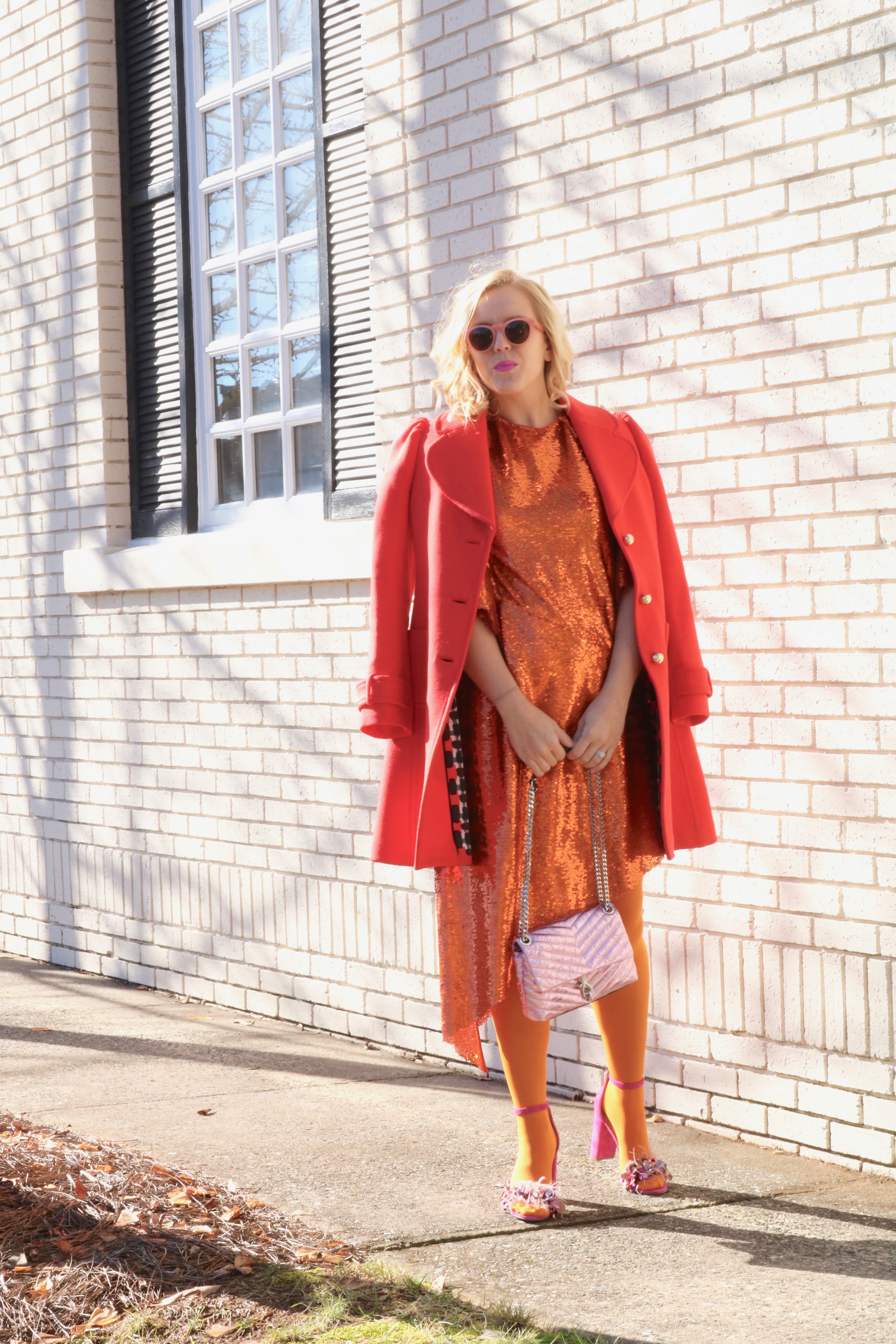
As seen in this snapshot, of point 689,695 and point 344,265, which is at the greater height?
point 344,265

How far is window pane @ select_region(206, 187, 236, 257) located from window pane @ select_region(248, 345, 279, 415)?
1.56 feet

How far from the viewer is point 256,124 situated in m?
6.41

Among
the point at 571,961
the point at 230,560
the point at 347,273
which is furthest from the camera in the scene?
the point at 230,560

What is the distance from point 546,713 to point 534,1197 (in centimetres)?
109

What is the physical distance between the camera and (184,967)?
662 centimetres

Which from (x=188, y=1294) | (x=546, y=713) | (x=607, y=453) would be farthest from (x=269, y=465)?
(x=188, y=1294)

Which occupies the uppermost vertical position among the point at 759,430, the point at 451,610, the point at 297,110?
the point at 297,110

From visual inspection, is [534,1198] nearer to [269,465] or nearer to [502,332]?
[502,332]

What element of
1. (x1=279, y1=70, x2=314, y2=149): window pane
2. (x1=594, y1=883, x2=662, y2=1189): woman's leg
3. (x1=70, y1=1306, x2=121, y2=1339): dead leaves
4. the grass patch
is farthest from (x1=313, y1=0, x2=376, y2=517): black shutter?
(x1=70, y1=1306, x2=121, y2=1339): dead leaves

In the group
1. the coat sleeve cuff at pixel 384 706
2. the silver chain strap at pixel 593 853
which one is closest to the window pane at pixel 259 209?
the coat sleeve cuff at pixel 384 706

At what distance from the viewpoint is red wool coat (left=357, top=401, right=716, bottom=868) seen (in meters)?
3.62

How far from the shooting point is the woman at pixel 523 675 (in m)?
3.64

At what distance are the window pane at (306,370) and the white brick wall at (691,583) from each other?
0.69 meters

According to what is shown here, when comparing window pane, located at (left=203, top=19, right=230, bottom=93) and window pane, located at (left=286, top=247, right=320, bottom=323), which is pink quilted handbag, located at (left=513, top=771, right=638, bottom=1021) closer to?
window pane, located at (left=286, top=247, right=320, bottom=323)
